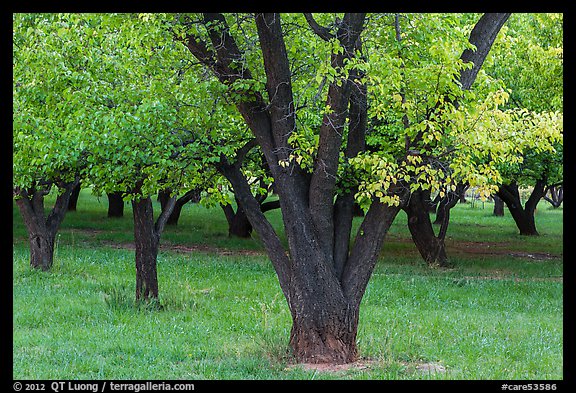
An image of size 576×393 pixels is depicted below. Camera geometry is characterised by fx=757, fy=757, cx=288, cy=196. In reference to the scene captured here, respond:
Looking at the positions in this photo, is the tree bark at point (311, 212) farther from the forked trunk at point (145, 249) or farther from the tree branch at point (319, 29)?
the forked trunk at point (145, 249)

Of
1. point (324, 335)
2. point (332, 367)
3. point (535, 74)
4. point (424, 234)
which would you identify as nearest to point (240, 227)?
point (424, 234)

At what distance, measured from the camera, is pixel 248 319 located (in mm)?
12195

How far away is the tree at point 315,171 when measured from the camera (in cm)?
866

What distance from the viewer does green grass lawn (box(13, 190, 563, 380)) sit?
891 centimetres

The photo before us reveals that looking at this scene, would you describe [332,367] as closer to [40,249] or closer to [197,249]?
[40,249]

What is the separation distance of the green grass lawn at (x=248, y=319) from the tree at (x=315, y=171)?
0.72 meters

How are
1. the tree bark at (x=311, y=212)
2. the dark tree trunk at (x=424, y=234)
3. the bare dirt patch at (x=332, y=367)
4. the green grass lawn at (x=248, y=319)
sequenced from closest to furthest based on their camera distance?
the bare dirt patch at (x=332, y=367)
the tree bark at (x=311, y=212)
the green grass lawn at (x=248, y=319)
the dark tree trunk at (x=424, y=234)

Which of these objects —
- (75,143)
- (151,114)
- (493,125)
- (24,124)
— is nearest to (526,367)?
(493,125)

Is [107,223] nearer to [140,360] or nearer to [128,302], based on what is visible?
[128,302]

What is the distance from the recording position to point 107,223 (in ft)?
98.6

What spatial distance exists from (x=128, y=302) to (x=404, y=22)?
23.0 feet

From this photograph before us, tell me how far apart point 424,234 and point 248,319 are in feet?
32.2

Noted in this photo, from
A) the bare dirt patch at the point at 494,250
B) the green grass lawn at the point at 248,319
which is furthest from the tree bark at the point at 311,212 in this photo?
the bare dirt patch at the point at 494,250

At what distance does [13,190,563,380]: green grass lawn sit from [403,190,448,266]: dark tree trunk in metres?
0.56
